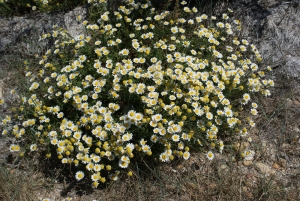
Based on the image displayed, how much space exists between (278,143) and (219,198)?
112cm

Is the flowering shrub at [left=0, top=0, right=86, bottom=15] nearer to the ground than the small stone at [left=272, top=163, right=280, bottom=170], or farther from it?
farther from it

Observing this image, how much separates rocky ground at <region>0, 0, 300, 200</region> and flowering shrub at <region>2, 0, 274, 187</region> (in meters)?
0.23

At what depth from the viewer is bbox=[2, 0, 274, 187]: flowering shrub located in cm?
364

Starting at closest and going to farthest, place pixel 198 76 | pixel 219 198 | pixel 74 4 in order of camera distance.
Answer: pixel 219 198
pixel 198 76
pixel 74 4

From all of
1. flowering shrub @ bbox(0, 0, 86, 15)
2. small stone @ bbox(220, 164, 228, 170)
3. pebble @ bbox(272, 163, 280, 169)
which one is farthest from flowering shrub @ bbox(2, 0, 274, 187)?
flowering shrub @ bbox(0, 0, 86, 15)

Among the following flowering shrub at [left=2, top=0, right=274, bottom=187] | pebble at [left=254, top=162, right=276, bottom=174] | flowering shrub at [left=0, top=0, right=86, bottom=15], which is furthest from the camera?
flowering shrub at [left=0, top=0, right=86, bottom=15]

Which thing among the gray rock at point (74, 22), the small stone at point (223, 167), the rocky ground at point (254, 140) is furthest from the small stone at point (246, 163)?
the gray rock at point (74, 22)

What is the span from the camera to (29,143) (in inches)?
161

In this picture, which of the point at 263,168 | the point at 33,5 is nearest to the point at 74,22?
the point at 33,5

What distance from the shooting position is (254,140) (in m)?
4.17

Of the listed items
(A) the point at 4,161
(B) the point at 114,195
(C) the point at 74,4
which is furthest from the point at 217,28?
(A) the point at 4,161

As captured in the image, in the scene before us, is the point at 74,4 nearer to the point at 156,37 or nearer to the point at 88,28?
the point at 88,28

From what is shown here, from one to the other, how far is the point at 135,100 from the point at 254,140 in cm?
157

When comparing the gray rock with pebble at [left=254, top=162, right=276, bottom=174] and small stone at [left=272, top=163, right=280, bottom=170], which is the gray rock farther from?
small stone at [left=272, top=163, right=280, bottom=170]
